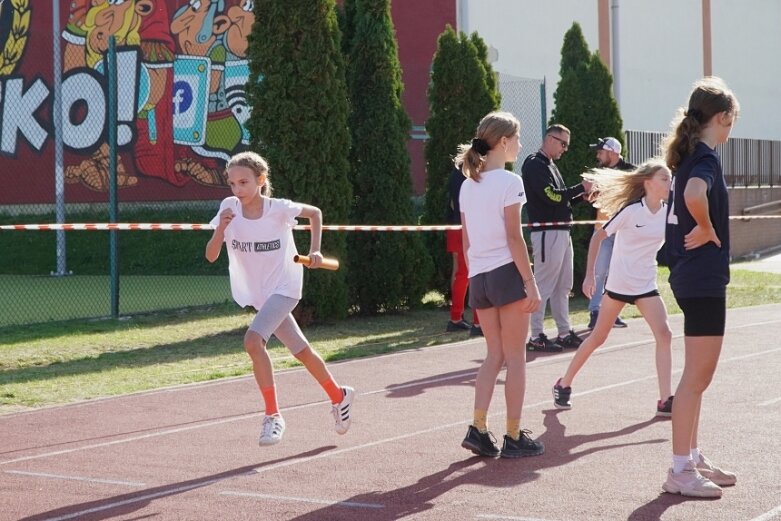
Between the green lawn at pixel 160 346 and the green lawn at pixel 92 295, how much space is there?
69 cm

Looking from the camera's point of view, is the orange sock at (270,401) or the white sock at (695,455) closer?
the white sock at (695,455)

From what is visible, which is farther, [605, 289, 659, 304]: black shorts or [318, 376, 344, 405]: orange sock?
[605, 289, 659, 304]: black shorts

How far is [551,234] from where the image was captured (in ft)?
40.4

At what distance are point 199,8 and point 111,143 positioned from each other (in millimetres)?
14848

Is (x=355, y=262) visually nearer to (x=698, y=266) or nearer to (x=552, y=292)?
(x=552, y=292)

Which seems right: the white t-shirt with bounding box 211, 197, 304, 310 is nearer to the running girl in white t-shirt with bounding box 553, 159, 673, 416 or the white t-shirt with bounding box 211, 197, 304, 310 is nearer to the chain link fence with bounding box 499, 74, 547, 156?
the running girl in white t-shirt with bounding box 553, 159, 673, 416

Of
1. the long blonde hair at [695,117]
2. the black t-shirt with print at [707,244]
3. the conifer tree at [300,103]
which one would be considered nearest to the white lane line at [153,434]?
the black t-shirt with print at [707,244]

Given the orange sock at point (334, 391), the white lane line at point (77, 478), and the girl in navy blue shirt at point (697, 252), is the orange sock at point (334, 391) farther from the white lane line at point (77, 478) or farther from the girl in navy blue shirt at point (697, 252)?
the girl in navy blue shirt at point (697, 252)

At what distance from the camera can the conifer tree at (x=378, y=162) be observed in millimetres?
16266

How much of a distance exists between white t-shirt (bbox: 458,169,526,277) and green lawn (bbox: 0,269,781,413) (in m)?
4.11

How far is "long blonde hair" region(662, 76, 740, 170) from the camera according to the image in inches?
237

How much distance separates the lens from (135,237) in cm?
2577

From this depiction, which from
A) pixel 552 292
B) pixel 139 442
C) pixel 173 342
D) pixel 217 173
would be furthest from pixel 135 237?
pixel 139 442

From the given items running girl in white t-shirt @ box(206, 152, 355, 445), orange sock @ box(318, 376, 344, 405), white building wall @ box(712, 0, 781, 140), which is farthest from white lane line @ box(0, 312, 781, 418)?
white building wall @ box(712, 0, 781, 140)
